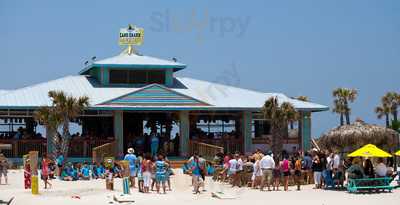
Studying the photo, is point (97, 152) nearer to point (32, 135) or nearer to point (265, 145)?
point (32, 135)

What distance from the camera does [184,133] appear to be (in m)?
34.9

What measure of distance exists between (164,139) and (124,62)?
455cm

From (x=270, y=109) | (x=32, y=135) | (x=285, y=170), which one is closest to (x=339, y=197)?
(x=285, y=170)

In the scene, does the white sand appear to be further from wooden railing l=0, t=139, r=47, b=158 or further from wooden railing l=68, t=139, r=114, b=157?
wooden railing l=68, t=139, r=114, b=157

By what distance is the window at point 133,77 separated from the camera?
38.5m

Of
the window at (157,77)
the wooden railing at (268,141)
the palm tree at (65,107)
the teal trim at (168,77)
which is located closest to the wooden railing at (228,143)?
the wooden railing at (268,141)

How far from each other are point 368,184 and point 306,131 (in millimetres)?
13433

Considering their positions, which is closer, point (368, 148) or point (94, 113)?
point (368, 148)

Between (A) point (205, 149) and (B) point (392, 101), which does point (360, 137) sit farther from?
(B) point (392, 101)

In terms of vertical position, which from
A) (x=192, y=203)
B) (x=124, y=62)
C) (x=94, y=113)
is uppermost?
(x=124, y=62)

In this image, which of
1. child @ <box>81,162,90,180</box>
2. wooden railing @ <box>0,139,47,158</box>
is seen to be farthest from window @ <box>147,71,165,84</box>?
child @ <box>81,162,90,180</box>

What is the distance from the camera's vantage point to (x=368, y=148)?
2484cm

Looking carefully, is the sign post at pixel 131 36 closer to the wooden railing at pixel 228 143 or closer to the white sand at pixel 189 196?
the wooden railing at pixel 228 143

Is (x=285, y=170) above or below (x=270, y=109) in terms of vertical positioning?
below
